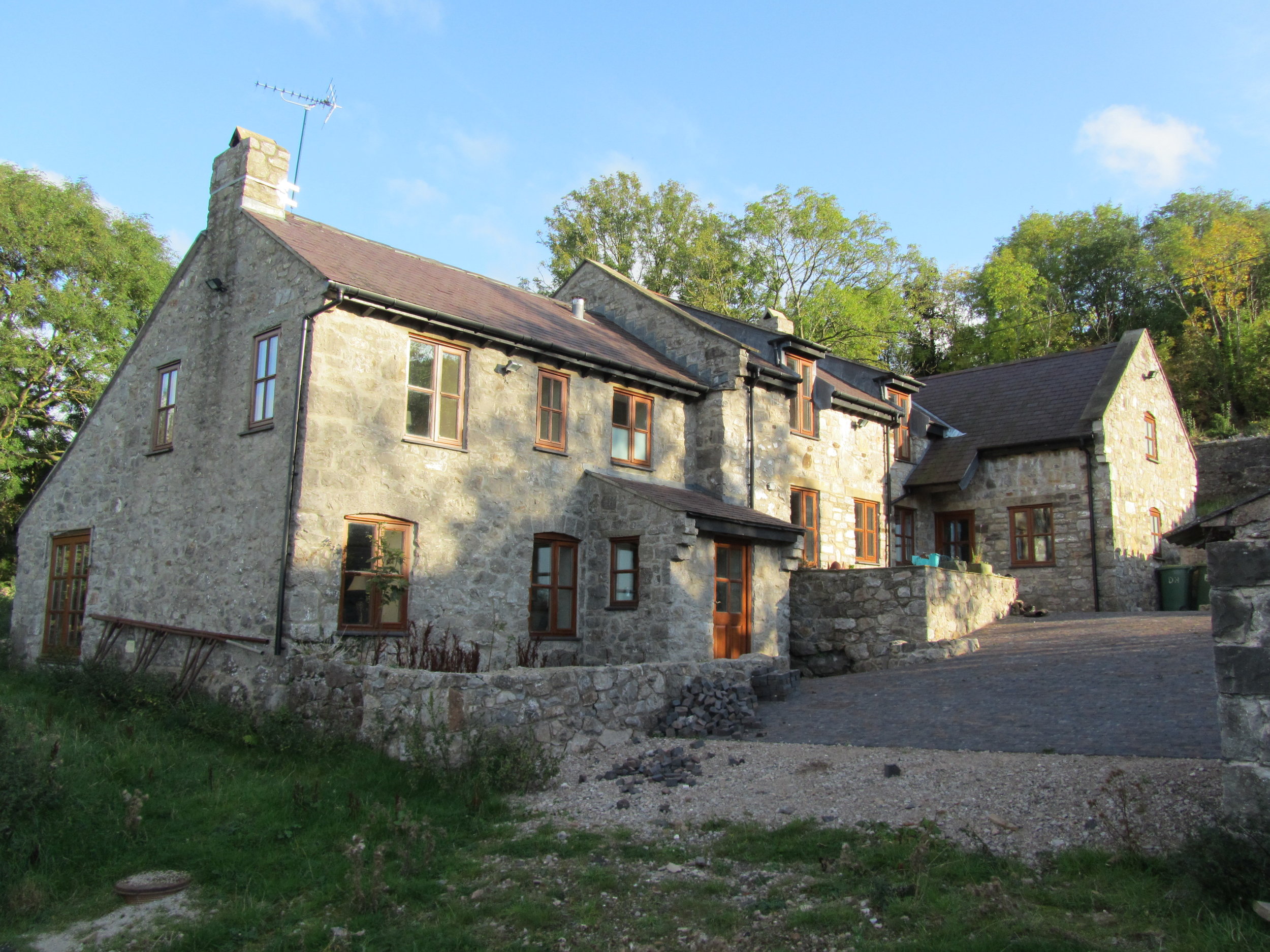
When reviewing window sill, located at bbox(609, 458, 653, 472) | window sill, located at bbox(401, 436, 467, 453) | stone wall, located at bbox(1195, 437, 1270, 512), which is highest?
stone wall, located at bbox(1195, 437, 1270, 512)

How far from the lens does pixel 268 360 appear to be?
50.3 feet

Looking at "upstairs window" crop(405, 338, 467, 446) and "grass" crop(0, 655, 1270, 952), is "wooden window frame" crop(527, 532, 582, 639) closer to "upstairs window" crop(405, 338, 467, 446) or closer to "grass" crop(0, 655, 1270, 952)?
"upstairs window" crop(405, 338, 467, 446)

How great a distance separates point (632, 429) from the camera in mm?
18969

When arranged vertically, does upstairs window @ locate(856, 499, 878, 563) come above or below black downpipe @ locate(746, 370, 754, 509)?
below

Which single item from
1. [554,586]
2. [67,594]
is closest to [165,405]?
[67,594]

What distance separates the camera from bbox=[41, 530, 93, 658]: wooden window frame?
59.4 feet

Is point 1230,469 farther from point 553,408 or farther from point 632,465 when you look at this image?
point 553,408

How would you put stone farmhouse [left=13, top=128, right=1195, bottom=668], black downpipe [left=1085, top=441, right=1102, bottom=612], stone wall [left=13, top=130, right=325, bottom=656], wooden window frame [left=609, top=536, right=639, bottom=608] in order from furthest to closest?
black downpipe [left=1085, top=441, right=1102, bottom=612]
wooden window frame [left=609, top=536, right=639, bottom=608]
stone wall [left=13, top=130, right=325, bottom=656]
stone farmhouse [left=13, top=128, right=1195, bottom=668]

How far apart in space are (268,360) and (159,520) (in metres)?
3.70

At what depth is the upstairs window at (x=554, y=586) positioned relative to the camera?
16797 millimetres

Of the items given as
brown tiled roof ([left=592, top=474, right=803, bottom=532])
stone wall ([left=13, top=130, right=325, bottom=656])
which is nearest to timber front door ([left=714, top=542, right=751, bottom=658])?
brown tiled roof ([left=592, top=474, right=803, bottom=532])

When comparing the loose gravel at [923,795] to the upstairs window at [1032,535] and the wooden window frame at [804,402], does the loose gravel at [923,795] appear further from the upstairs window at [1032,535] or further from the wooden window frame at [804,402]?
the upstairs window at [1032,535]

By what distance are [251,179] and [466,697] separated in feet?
35.7

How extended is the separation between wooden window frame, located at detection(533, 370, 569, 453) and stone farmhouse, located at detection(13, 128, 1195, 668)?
5 cm
